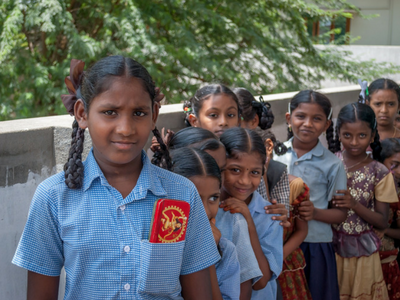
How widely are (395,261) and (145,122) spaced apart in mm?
2678

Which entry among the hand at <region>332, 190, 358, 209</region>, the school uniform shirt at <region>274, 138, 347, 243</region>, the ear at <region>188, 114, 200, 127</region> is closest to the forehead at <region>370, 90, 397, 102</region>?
the school uniform shirt at <region>274, 138, 347, 243</region>

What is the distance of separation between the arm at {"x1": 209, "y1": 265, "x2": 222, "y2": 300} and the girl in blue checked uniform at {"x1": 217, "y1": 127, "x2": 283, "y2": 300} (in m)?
0.45

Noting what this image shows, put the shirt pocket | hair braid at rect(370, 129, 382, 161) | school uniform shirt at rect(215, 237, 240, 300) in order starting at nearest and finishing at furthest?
the shirt pocket → school uniform shirt at rect(215, 237, 240, 300) → hair braid at rect(370, 129, 382, 161)

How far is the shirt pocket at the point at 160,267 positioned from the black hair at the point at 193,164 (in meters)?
0.49

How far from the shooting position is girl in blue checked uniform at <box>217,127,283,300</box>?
224 cm

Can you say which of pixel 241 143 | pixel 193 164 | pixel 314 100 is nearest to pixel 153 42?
pixel 314 100

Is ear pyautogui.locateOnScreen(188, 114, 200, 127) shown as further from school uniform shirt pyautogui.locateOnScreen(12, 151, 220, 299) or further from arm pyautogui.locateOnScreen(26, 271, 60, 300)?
arm pyautogui.locateOnScreen(26, 271, 60, 300)

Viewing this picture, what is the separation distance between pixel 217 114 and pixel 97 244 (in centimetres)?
154

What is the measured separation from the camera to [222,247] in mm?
1938

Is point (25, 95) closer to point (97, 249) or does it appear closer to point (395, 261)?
point (395, 261)

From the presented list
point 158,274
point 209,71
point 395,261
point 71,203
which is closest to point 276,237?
point 158,274

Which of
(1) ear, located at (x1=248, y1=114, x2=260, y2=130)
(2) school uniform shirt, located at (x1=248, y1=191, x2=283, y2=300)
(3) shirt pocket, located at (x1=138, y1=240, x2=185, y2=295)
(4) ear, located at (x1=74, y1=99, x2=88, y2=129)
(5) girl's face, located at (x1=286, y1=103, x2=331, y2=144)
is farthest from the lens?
(1) ear, located at (x1=248, y1=114, x2=260, y2=130)

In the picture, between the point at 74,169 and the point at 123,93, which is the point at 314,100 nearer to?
the point at 123,93

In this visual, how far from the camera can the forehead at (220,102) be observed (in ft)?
9.31
